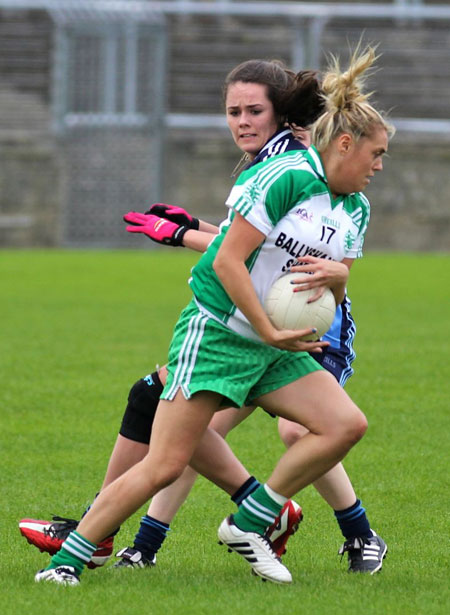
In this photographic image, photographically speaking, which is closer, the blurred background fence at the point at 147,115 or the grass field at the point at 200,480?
the grass field at the point at 200,480

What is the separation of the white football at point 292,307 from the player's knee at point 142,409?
2.28 feet

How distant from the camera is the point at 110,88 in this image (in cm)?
3155

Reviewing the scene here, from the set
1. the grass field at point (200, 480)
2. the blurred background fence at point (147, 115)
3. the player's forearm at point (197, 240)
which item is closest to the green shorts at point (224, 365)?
the player's forearm at point (197, 240)

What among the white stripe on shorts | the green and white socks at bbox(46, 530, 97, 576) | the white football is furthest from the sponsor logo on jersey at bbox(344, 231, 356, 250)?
the green and white socks at bbox(46, 530, 97, 576)

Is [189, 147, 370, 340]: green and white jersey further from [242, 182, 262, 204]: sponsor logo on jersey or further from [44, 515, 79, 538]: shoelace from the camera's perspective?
[44, 515, 79, 538]: shoelace

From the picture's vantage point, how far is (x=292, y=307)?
4.68m

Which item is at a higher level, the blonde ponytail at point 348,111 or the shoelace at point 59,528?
the blonde ponytail at point 348,111

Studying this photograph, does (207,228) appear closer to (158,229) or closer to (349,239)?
(158,229)

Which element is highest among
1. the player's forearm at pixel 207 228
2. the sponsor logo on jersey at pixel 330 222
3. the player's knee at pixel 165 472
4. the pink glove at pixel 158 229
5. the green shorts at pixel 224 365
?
the sponsor logo on jersey at pixel 330 222

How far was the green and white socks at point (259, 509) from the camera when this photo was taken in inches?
190

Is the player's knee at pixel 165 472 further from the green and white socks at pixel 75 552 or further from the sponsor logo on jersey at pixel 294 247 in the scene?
the sponsor logo on jersey at pixel 294 247

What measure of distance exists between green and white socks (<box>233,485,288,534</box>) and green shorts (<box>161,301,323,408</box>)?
1.10ft

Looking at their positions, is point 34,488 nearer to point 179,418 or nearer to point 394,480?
point 394,480

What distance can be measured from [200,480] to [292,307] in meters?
2.63
